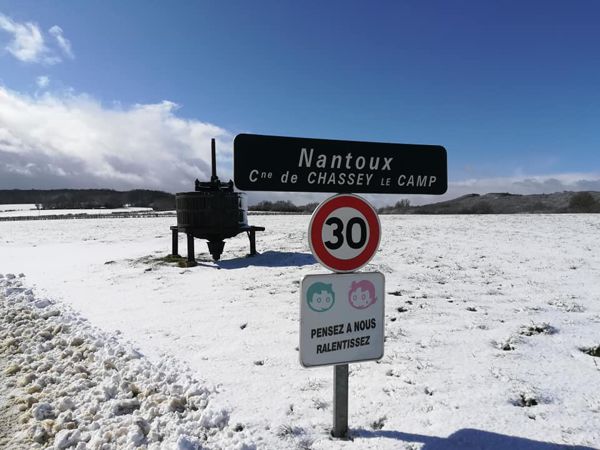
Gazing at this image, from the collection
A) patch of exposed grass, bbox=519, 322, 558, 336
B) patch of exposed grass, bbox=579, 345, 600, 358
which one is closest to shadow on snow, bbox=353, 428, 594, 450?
patch of exposed grass, bbox=579, 345, 600, 358

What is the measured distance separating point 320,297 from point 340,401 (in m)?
0.80

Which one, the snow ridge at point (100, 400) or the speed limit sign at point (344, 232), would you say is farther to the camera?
the snow ridge at point (100, 400)

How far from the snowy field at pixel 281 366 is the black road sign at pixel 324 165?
72.9 inches

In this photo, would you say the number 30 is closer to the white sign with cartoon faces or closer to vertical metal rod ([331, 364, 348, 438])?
the white sign with cartoon faces

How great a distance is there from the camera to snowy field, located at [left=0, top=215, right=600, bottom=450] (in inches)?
126

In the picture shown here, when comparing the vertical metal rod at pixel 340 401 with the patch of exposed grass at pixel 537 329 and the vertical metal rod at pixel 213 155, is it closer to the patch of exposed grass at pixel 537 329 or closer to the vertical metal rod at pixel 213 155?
the patch of exposed grass at pixel 537 329

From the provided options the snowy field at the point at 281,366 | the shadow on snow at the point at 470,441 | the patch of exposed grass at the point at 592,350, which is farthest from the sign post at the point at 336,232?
the patch of exposed grass at the point at 592,350


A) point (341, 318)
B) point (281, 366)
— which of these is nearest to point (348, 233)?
point (341, 318)

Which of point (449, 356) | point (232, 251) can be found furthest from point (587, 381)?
point (232, 251)

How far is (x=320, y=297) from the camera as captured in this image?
9.46 feet

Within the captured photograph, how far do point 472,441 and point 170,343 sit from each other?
362 cm

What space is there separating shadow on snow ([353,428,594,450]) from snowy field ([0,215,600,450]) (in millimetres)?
11

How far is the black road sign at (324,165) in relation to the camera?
9.44 feet

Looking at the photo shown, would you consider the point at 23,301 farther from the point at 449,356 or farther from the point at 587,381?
the point at 587,381
